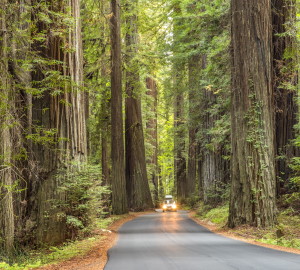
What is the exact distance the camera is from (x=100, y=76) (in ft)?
87.2

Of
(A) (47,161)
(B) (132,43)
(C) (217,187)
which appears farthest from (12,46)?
(B) (132,43)

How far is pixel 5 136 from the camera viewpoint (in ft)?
31.8

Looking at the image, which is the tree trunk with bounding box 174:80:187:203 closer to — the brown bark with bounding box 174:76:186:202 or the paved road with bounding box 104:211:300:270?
the brown bark with bounding box 174:76:186:202

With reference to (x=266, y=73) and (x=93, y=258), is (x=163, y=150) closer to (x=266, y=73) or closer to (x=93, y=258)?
(x=266, y=73)

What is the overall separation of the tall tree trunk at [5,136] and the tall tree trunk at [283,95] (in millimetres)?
11179

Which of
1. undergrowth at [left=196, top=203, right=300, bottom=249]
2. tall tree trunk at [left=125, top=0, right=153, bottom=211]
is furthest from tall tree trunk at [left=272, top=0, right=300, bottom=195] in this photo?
tall tree trunk at [left=125, top=0, right=153, bottom=211]

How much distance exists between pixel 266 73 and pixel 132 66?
42.5ft

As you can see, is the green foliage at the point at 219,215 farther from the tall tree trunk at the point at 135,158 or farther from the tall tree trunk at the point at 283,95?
the tall tree trunk at the point at 135,158

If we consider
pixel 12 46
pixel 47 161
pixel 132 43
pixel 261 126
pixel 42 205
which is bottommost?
pixel 42 205

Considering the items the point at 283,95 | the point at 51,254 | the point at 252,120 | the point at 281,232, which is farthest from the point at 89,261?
the point at 283,95

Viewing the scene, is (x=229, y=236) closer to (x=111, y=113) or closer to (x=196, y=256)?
(x=196, y=256)

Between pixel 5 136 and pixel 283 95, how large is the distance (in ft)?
40.2

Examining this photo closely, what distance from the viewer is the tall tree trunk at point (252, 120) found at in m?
14.9

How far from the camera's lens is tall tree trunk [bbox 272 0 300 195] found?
17.5 metres
